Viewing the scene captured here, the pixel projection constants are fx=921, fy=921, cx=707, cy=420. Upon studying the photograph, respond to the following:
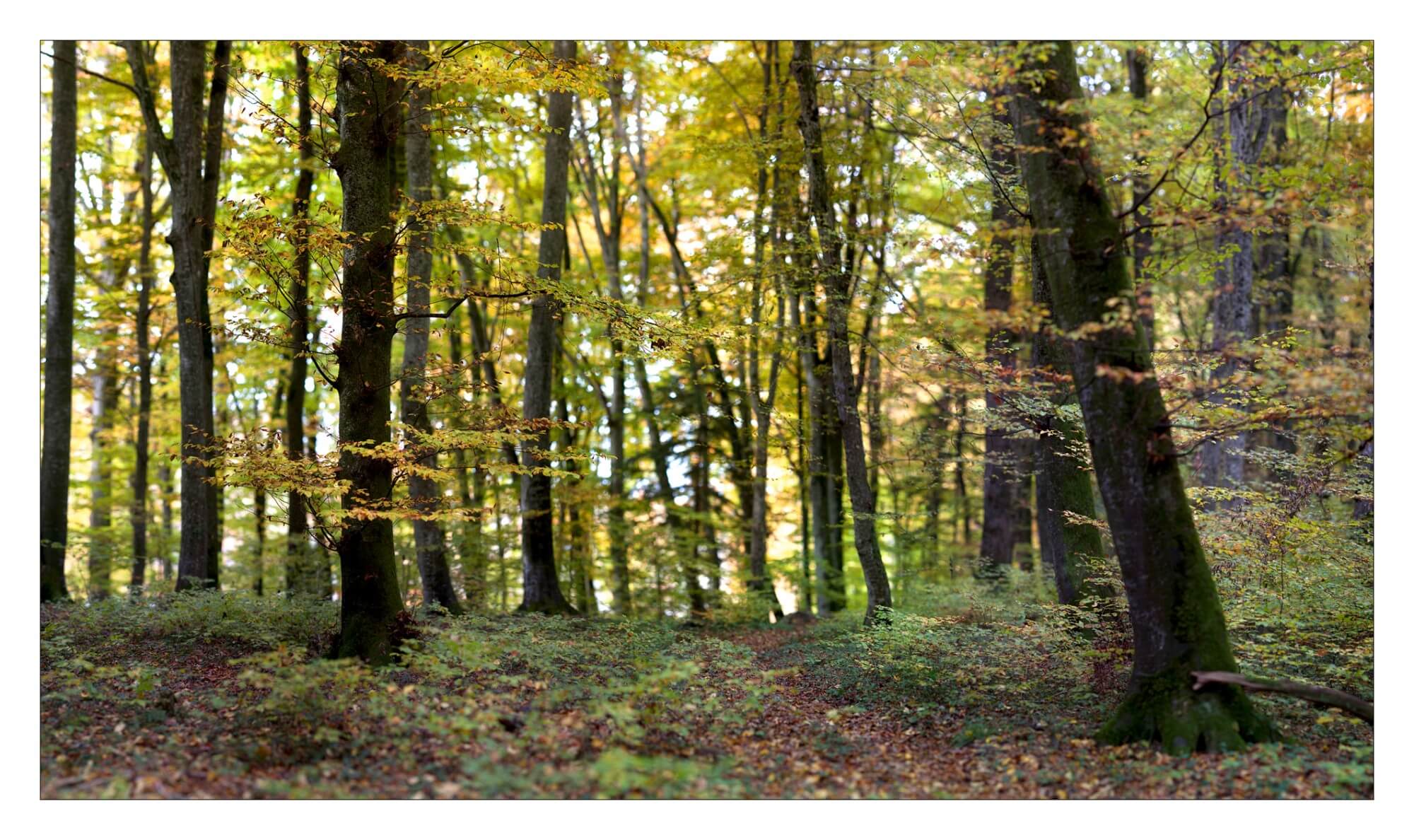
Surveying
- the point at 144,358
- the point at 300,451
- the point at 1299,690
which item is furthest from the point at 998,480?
the point at 144,358

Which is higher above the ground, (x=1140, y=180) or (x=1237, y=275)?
(x=1140, y=180)

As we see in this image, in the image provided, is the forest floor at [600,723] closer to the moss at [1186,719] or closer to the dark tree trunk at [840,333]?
the moss at [1186,719]

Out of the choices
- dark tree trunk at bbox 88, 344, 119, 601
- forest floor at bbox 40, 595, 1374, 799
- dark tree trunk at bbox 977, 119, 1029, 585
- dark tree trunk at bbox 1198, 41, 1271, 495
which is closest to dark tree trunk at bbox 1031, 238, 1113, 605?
forest floor at bbox 40, 595, 1374, 799

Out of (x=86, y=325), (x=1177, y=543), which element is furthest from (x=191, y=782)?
(x=86, y=325)

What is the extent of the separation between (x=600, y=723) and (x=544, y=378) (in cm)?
594

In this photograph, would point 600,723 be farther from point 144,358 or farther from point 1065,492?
point 144,358

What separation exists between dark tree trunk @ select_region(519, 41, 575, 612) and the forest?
0.06 m

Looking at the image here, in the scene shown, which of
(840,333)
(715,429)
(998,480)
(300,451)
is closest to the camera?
(840,333)

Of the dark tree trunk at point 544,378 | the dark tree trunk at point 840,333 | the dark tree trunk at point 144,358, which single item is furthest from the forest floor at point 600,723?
the dark tree trunk at point 144,358

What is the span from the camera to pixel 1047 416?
25.4 ft

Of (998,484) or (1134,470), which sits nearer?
(1134,470)

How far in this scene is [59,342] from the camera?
926 cm

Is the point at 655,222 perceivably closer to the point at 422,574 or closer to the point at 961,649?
the point at 422,574
